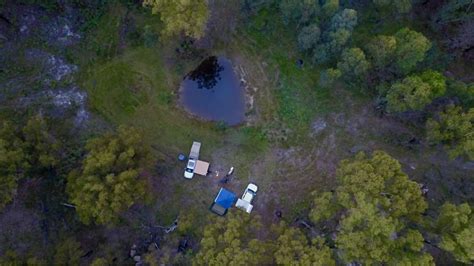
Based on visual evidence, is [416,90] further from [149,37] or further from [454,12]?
[149,37]

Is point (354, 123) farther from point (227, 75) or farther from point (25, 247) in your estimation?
point (25, 247)

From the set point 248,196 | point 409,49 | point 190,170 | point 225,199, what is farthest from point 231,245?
point 409,49

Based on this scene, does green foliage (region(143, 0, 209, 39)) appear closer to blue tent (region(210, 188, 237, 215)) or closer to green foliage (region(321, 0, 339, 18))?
green foliage (region(321, 0, 339, 18))

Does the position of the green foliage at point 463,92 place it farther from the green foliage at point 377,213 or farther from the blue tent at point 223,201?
the blue tent at point 223,201

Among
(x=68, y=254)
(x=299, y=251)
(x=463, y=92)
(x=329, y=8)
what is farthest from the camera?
(x=329, y=8)

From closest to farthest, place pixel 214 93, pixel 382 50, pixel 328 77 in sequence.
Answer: pixel 382 50, pixel 328 77, pixel 214 93

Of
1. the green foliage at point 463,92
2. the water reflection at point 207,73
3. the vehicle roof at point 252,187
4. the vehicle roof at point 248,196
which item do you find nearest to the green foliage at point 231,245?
the vehicle roof at point 248,196
